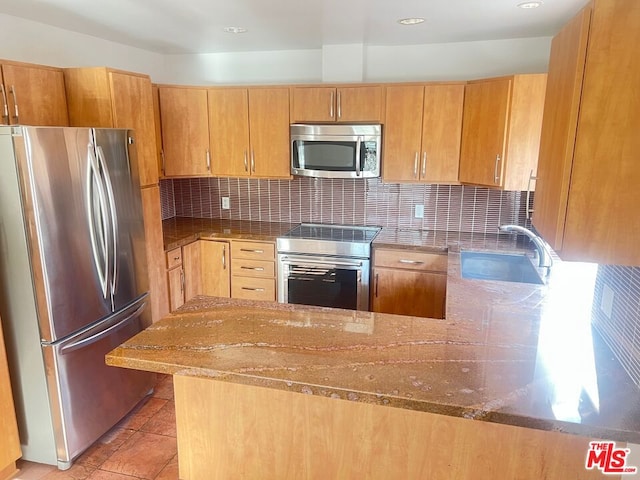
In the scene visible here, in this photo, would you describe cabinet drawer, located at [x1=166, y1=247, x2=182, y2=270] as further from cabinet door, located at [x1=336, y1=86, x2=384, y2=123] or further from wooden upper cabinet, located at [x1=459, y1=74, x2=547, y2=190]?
wooden upper cabinet, located at [x1=459, y1=74, x2=547, y2=190]

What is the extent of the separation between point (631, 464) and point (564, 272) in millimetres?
1283

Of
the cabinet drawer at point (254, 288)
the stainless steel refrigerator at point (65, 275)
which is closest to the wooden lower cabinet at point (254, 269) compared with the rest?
the cabinet drawer at point (254, 288)

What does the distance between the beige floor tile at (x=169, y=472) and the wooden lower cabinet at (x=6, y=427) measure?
2.40 ft

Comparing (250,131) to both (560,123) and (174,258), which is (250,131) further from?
(560,123)

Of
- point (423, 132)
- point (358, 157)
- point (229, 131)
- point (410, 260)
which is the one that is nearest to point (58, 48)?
point (229, 131)

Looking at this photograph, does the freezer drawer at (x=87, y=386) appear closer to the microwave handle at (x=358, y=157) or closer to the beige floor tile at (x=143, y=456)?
the beige floor tile at (x=143, y=456)

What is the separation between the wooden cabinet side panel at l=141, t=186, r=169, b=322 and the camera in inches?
114

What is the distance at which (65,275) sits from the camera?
209cm

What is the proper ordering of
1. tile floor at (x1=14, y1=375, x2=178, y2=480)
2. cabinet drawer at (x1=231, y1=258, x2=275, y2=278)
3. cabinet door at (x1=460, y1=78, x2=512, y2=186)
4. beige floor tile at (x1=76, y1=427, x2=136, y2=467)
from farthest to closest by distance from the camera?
cabinet drawer at (x1=231, y1=258, x2=275, y2=278) < cabinet door at (x1=460, y1=78, x2=512, y2=186) < beige floor tile at (x1=76, y1=427, x2=136, y2=467) < tile floor at (x1=14, y1=375, x2=178, y2=480)

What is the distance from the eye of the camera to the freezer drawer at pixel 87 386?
2156mm

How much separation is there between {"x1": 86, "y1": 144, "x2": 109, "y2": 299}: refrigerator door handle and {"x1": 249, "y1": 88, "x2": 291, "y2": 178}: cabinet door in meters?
1.58

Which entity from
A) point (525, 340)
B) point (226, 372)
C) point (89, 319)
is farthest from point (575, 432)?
point (89, 319)

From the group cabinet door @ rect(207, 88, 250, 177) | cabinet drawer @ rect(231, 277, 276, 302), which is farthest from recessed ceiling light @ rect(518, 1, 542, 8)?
cabinet drawer @ rect(231, 277, 276, 302)

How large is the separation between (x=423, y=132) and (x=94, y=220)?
2358 mm
